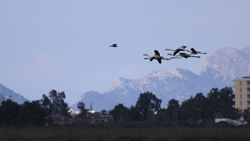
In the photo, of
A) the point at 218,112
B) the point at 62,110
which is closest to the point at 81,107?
the point at 62,110

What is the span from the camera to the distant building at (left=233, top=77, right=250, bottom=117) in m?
152

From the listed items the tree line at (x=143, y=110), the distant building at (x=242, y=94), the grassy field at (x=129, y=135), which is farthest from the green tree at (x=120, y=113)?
the grassy field at (x=129, y=135)

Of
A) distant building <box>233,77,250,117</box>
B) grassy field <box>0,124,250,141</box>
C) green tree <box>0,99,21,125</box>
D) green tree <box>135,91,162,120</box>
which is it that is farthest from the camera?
green tree <box>135,91,162,120</box>

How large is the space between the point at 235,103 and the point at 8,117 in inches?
3481

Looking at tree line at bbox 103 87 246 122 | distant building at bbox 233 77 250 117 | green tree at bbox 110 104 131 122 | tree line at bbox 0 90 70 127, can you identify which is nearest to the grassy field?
tree line at bbox 0 90 70 127

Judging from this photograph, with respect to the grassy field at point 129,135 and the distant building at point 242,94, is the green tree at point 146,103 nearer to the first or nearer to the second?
the distant building at point 242,94

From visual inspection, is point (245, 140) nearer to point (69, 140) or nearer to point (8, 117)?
point (69, 140)

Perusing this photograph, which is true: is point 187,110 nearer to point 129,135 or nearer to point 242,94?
point 242,94

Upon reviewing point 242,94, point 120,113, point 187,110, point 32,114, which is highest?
point 242,94

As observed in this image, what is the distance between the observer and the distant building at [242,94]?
152 meters

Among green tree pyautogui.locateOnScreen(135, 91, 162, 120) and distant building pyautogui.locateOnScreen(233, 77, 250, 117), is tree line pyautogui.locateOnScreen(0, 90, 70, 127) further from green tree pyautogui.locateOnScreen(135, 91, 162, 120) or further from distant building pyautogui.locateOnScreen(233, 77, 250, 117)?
distant building pyautogui.locateOnScreen(233, 77, 250, 117)

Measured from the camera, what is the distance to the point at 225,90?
166 m

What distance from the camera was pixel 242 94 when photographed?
153m

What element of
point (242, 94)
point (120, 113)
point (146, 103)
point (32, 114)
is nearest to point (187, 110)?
Result: point (242, 94)
